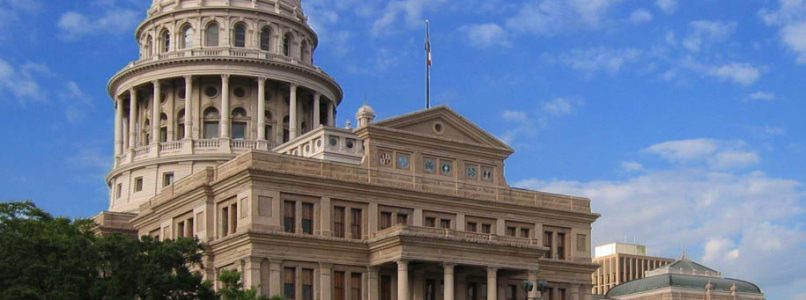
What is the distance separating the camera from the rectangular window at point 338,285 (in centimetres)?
8662

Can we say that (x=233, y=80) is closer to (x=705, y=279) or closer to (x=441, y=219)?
(x=441, y=219)

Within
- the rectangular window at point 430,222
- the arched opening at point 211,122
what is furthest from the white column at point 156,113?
the rectangular window at point 430,222

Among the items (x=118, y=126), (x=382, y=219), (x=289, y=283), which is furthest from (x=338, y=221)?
(x=118, y=126)

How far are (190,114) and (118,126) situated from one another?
8.28 metres

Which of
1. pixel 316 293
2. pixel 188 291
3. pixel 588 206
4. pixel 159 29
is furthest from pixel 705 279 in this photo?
pixel 188 291

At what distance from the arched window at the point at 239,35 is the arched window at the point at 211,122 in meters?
6.25

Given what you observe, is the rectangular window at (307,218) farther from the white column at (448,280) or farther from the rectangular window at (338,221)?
the white column at (448,280)

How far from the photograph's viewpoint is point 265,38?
4897 inches

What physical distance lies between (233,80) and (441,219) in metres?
34.0

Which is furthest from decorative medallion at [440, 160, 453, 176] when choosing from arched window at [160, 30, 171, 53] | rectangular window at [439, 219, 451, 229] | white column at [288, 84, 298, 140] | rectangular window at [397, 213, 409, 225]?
arched window at [160, 30, 171, 53]

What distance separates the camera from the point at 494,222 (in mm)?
94062

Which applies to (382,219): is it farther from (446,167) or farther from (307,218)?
(446,167)

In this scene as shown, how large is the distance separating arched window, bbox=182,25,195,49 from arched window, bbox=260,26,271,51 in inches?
221

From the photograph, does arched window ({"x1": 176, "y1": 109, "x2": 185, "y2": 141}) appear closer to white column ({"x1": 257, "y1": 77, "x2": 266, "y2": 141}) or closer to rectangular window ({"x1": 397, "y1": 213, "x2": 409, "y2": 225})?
white column ({"x1": 257, "y1": 77, "x2": 266, "y2": 141})
